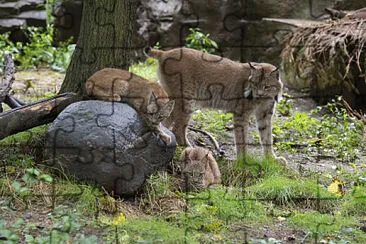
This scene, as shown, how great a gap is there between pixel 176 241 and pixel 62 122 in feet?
6.41

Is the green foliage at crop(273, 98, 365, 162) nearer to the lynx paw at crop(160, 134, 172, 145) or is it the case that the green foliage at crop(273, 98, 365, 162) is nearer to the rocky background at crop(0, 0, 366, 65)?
the lynx paw at crop(160, 134, 172, 145)

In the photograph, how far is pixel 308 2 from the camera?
13555mm

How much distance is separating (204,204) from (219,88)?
241cm

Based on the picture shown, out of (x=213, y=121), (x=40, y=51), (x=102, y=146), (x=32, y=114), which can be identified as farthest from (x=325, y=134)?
(x=40, y=51)

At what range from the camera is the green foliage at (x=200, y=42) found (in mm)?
13430

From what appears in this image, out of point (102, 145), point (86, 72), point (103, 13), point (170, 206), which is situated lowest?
point (170, 206)

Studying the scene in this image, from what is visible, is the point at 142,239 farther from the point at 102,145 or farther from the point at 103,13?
the point at 103,13

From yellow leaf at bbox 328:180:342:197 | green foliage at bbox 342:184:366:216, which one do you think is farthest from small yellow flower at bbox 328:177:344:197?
green foliage at bbox 342:184:366:216

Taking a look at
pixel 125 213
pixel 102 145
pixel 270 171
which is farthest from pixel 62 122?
pixel 270 171

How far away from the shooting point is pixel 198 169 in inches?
282

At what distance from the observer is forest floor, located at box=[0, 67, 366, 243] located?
5.61 meters

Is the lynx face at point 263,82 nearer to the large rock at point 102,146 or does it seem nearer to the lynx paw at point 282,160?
the lynx paw at point 282,160

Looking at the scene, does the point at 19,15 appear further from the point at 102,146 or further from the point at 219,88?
the point at 102,146

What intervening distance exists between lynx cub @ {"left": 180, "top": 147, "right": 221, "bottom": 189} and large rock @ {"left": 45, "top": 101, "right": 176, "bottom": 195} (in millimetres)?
524
